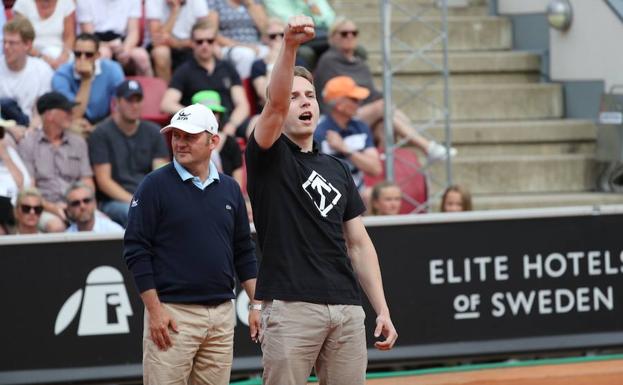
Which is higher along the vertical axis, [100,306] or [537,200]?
[100,306]

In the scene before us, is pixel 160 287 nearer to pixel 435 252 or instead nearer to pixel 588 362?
pixel 435 252

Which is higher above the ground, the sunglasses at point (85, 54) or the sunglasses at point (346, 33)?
the sunglasses at point (85, 54)

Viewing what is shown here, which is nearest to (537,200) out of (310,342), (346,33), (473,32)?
(346,33)

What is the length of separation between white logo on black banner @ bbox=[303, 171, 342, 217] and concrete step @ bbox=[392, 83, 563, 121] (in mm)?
7872

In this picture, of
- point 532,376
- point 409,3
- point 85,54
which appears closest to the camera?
point 532,376

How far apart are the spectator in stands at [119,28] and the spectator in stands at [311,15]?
5.16 ft

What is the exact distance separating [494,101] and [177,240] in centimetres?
815

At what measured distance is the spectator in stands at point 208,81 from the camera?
11227 mm

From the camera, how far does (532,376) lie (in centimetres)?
877

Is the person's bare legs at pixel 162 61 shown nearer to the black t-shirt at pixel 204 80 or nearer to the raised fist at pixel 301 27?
the black t-shirt at pixel 204 80

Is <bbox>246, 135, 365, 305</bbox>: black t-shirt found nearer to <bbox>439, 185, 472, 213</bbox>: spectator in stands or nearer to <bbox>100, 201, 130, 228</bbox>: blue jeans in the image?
<bbox>439, 185, 472, 213</bbox>: spectator in stands

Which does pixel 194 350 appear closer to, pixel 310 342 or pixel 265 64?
pixel 310 342

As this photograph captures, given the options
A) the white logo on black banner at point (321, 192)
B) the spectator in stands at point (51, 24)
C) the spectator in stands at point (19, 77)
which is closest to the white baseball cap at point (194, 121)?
the white logo on black banner at point (321, 192)

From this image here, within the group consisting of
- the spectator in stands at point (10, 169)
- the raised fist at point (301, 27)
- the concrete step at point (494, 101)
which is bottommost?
the concrete step at point (494, 101)
